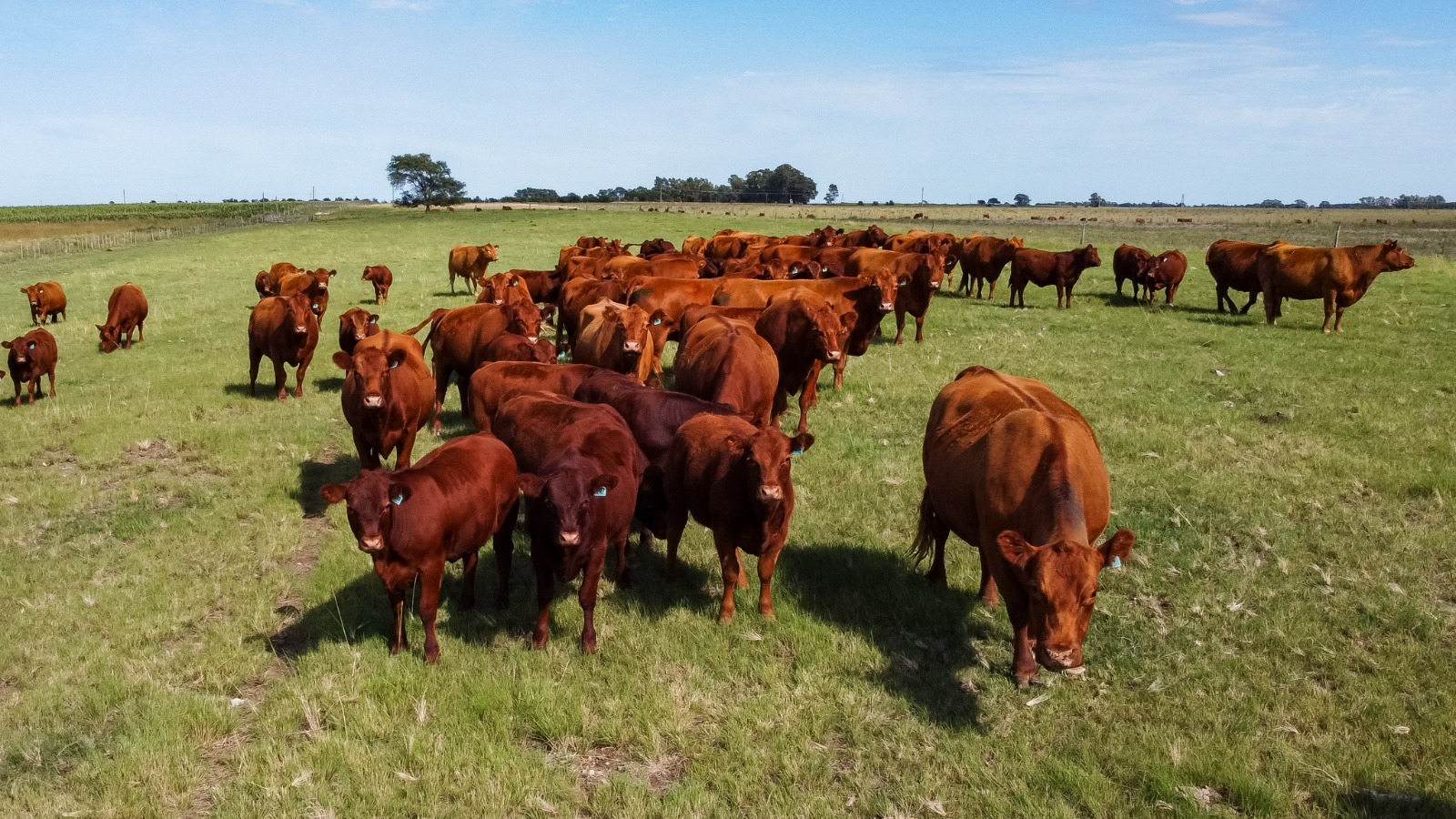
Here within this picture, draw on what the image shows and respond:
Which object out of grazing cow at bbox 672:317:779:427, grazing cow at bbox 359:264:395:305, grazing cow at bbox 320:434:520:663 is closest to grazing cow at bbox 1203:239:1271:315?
grazing cow at bbox 672:317:779:427

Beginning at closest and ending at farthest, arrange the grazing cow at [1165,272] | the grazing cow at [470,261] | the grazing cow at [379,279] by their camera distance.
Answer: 1. the grazing cow at [1165,272]
2. the grazing cow at [379,279]
3. the grazing cow at [470,261]

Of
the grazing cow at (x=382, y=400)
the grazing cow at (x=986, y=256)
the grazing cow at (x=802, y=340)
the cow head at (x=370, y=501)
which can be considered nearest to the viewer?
the cow head at (x=370, y=501)

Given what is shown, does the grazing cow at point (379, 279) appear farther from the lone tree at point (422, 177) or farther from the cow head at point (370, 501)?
the lone tree at point (422, 177)

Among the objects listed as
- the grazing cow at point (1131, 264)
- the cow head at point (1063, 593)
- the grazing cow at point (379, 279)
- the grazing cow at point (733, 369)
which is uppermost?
the grazing cow at point (1131, 264)

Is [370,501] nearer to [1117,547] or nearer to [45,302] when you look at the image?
[1117,547]

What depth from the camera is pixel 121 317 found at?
19156mm

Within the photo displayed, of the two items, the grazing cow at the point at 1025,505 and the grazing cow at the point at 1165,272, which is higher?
the grazing cow at the point at 1165,272

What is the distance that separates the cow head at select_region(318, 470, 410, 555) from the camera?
553cm

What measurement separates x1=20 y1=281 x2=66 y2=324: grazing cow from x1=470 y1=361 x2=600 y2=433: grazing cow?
19.0 m

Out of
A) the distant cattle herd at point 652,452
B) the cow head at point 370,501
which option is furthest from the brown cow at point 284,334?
the cow head at point 370,501

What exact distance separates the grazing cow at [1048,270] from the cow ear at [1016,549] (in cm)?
1952

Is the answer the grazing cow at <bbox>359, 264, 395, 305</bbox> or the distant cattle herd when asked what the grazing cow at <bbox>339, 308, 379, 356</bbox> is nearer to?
the distant cattle herd

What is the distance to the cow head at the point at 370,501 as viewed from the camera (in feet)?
18.1

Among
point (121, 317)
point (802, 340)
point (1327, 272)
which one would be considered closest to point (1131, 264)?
point (1327, 272)
